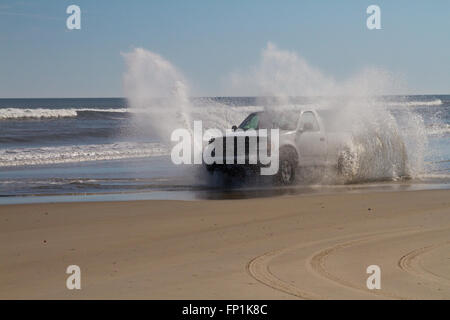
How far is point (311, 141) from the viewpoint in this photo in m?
17.7

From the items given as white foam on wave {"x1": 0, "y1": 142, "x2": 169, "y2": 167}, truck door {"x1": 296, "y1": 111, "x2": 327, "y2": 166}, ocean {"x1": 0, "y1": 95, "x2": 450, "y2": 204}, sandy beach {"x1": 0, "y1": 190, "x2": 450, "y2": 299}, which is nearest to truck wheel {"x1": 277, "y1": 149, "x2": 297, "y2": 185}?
truck door {"x1": 296, "y1": 111, "x2": 327, "y2": 166}

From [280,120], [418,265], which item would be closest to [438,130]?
[280,120]

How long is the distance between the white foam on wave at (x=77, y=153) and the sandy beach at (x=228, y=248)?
11492 millimetres

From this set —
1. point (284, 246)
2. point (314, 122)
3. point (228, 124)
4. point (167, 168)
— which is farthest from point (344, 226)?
point (228, 124)

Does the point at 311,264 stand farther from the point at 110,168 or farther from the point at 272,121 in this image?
the point at 110,168

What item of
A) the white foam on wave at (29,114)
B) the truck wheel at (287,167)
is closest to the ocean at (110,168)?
the truck wheel at (287,167)

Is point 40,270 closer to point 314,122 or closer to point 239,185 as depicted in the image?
point 239,185

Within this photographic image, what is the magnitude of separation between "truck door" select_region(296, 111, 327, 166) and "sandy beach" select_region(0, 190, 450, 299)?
3823mm

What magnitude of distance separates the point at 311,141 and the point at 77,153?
11.9 metres

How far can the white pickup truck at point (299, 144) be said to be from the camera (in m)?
17.1

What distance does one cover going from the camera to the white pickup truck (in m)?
17.1

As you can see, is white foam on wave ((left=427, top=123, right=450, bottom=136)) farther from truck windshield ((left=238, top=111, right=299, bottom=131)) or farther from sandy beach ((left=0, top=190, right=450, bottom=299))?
sandy beach ((left=0, top=190, right=450, bottom=299))

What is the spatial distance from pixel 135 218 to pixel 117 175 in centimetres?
797

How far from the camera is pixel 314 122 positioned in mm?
18047
